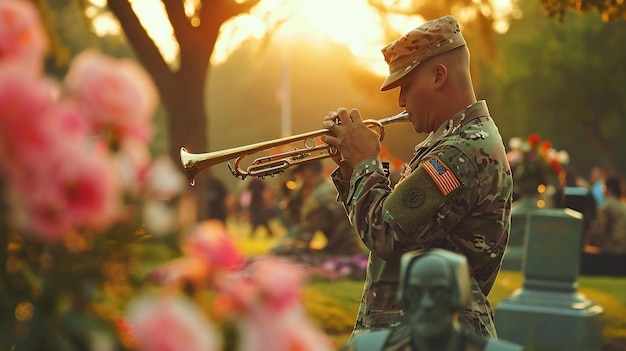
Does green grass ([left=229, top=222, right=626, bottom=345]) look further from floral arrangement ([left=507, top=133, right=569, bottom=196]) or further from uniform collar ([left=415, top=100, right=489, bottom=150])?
uniform collar ([left=415, top=100, right=489, bottom=150])

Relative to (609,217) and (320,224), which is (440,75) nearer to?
(320,224)

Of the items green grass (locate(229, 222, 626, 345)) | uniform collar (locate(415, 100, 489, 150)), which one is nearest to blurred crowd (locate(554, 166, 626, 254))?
green grass (locate(229, 222, 626, 345))

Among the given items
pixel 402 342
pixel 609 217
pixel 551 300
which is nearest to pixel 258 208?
pixel 609 217

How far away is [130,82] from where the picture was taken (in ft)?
6.24

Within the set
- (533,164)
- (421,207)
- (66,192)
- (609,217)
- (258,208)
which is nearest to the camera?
(66,192)

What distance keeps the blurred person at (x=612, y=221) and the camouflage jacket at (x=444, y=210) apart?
15.5m

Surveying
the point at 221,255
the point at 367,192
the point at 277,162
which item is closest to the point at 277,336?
the point at 221,255

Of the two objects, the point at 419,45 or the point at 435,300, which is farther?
the point at 419,45

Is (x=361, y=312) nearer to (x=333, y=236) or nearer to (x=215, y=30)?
(x=215, y=30)

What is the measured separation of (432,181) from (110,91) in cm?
203

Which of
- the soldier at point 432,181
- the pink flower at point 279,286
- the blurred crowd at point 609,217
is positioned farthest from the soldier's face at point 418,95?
the blurred crowd at point 609,217

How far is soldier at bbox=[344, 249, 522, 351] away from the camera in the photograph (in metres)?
2.44

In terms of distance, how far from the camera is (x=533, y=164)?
56.2ft

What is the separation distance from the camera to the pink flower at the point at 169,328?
1669 mm
